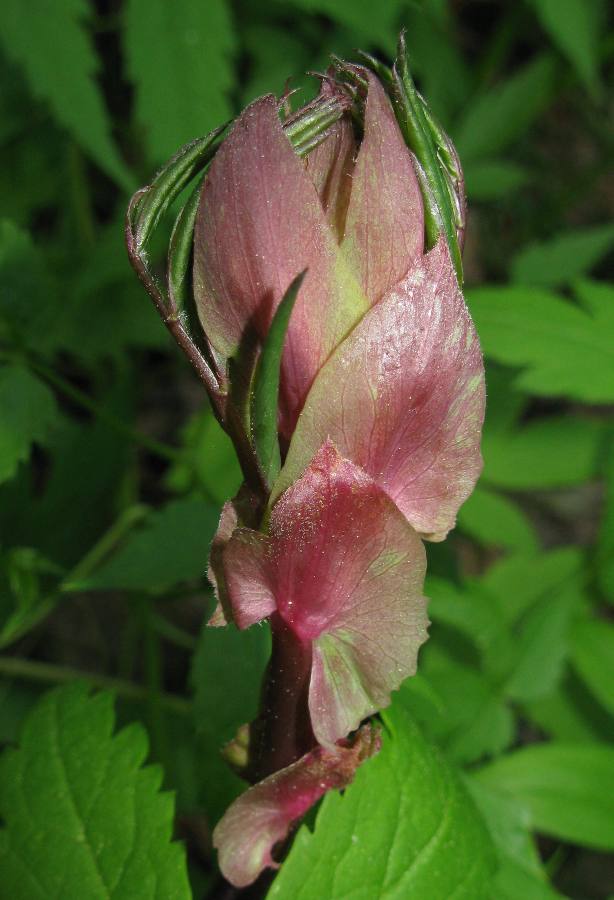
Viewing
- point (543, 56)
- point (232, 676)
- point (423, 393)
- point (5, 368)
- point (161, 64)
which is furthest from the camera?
point (543, 56)

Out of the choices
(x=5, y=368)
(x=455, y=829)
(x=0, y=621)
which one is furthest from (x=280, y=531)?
(x=0, y=621)

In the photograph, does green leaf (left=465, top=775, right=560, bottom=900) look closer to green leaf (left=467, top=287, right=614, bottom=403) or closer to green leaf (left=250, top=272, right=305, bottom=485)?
green leaf (left=467, top=287, right=614, bottom=403)

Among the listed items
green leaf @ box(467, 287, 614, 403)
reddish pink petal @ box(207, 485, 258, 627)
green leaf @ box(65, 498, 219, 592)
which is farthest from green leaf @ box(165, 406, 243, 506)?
reddish pink petal @ box(207, 485, 258, 627)

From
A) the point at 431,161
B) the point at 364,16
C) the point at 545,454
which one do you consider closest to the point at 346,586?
the point at 431,161

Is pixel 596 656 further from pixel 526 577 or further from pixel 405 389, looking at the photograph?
pixel 405 389

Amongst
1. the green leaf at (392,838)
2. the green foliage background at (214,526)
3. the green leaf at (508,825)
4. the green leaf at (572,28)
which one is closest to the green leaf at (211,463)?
the green foliage background at (214,526)

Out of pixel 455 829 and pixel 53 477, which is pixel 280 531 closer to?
pixel 455 829
